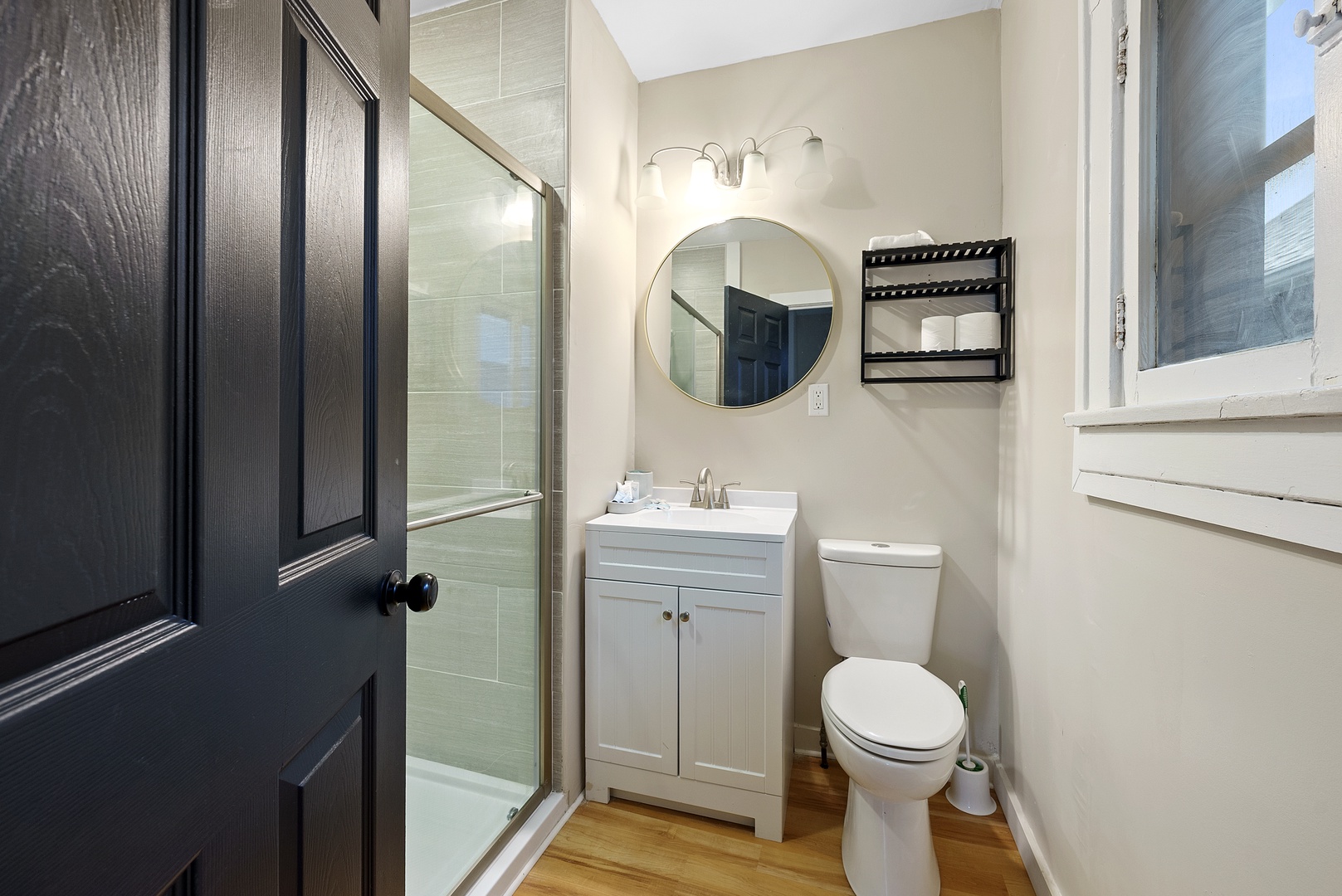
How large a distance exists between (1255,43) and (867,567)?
4.58ft

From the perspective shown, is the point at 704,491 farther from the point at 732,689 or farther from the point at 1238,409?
the point at 1238,409

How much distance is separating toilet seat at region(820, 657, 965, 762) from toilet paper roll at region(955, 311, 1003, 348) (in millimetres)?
990

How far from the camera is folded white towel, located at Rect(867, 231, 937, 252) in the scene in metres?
1.84

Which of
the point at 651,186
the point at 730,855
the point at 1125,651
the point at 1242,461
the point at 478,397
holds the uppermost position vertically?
the point at 651,186

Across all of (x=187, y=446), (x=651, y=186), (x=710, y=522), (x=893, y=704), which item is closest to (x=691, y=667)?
(x=710, y=522)

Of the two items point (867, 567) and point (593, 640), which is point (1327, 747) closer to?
point (867, 567)

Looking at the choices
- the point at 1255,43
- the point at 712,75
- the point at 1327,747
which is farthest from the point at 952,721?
the point at 712,75

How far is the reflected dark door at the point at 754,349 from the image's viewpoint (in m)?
2.07

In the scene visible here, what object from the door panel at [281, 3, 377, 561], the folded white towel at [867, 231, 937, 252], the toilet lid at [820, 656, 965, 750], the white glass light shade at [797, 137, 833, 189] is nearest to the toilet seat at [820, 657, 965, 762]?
the toilet lid at [820, 656, 965, 750]

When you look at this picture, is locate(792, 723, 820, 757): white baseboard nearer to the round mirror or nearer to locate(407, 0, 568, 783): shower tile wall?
locate(407, 0, 568, 783): shower tile wall

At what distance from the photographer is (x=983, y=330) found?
178 cm

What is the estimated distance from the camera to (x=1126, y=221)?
107 centimetres

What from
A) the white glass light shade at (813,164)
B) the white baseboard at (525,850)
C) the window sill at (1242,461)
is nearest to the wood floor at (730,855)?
the white baseboard at (525,850)

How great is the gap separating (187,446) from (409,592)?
365 millimetres
